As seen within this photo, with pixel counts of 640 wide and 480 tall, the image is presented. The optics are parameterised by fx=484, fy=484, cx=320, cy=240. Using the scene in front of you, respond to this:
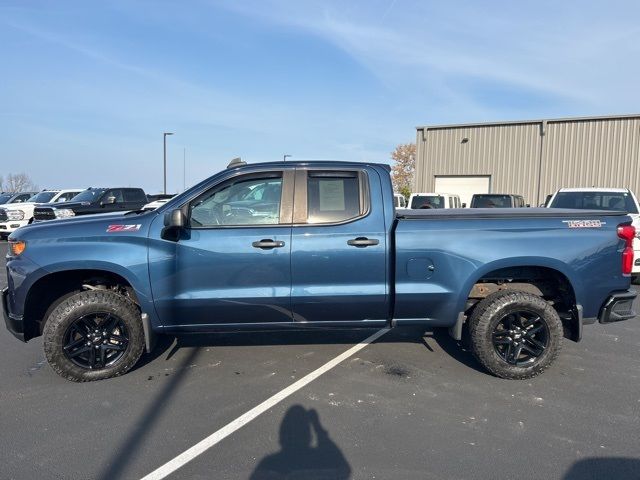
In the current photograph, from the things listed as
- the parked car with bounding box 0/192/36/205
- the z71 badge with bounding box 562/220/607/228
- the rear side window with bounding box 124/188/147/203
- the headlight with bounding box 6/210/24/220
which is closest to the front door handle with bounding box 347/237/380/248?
the z71 badge with bounding box 562/220/607/228

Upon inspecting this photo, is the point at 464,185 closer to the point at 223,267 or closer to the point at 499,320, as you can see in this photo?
the point at 499,320

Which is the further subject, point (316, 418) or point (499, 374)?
point (499, 374)

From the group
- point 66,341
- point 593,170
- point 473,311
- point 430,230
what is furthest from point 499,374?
point 593,170

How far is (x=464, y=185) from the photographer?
26984 mm

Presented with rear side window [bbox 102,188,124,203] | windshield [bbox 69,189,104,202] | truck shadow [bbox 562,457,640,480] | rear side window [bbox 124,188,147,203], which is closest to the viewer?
truck shadow [bbox 562,457,640,480]

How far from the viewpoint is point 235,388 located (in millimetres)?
4188

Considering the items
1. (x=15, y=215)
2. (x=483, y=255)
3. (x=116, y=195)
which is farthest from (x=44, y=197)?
(x=483, y=255)

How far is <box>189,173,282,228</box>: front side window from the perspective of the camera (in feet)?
14.0

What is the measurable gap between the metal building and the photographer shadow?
2378 centimetres

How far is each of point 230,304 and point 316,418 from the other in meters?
1.22

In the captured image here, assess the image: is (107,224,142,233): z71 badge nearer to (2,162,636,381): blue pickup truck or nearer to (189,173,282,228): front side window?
(2,162,636,381): blue pickup truck

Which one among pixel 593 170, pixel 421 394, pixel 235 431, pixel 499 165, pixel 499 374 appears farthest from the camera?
pixel 499 165

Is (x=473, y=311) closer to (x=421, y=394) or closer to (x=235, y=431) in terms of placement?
(x=421, y=394)

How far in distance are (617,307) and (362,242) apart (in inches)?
A: 93.8
